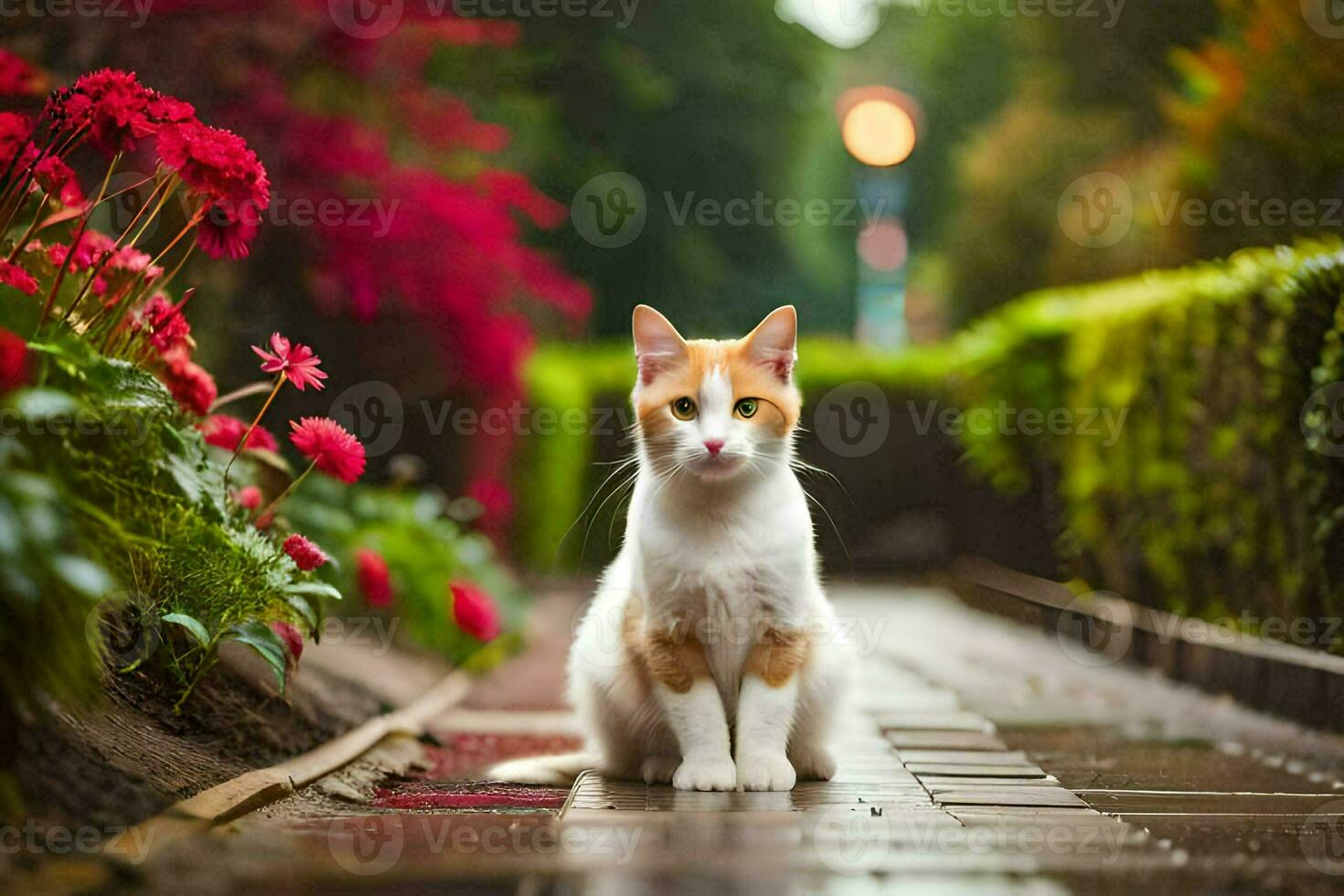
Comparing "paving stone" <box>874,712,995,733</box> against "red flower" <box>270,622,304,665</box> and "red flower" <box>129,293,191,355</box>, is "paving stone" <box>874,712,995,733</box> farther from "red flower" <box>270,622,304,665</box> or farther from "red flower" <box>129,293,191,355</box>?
"red flower" <box>129,293,191,355</box>

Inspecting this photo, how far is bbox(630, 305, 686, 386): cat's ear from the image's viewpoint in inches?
146

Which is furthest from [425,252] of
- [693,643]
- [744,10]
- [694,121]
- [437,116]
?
[694,121]

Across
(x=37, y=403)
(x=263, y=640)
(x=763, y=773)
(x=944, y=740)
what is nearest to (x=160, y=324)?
(x=263, y=640)

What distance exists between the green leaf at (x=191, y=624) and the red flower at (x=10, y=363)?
38.7 inches

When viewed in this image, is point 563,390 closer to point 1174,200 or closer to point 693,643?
point 1174,200

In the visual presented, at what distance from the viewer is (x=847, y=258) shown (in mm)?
25266

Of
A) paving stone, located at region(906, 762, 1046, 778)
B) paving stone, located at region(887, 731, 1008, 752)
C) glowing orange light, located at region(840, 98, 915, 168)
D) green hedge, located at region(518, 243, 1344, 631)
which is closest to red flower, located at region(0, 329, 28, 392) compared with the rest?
paving stone, located at region(906, 762, 1046, 778)

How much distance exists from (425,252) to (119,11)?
2048 millimetres

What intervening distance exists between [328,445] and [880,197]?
2085 cm

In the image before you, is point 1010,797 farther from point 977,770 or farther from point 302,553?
point 302,553

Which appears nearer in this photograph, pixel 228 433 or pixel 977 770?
pixel 977 770

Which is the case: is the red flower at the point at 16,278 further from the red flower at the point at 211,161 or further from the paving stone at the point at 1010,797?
the paving stone at the point at 1010,797

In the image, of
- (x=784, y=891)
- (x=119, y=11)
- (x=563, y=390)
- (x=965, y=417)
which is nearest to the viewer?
(x=784, y=891)

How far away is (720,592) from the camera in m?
3.56
